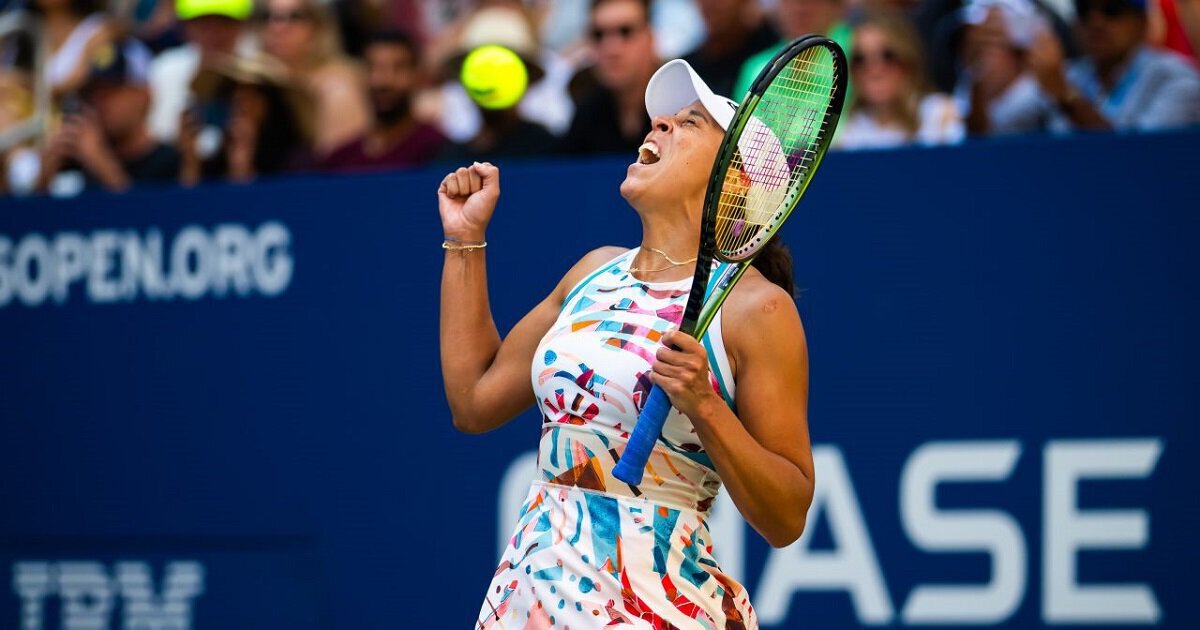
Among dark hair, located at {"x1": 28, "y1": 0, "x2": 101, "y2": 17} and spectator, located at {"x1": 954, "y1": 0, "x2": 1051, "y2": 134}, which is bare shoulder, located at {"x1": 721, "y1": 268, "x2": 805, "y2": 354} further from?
dark hair, located at {"x1": 28, "y1": 0, "x2": 101, "y2": 17}

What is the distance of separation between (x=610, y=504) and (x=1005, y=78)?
10.9ft

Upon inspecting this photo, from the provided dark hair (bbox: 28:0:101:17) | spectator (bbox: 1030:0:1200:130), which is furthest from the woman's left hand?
dark hair (bbox: 28:0:101:17)

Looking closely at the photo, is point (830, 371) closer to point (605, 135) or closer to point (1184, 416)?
point (1184, 416)

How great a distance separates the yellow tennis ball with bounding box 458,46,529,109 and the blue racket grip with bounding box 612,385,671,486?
363cm

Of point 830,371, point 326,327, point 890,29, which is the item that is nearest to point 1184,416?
point 830,371

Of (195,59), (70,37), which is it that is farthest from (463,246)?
(70,37)

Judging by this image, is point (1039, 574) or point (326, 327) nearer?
point (1039, 574)

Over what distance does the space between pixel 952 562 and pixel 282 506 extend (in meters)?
2.37

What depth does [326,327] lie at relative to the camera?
5805mm

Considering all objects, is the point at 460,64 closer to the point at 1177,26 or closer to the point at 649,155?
the point at 1177,26

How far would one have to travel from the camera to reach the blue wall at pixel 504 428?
4.76 m

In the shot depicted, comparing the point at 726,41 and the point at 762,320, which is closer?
the point at 762,320

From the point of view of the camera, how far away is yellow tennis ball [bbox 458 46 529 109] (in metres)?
6.32

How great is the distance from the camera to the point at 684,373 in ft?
8.87
